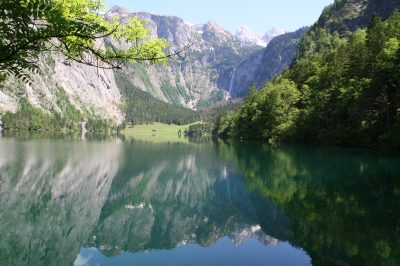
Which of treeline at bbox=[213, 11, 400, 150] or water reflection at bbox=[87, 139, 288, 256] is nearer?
water reflection at bbox=[87, 139, 288, 256]

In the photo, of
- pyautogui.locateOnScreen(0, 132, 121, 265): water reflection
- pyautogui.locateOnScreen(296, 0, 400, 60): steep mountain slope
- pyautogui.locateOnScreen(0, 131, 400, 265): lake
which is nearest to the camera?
pyautogui.locateOnScreen(0, 131, 400, 265): lake

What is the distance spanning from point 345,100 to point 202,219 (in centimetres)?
4591

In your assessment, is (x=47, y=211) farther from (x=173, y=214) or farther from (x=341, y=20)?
(x=341, y=20)

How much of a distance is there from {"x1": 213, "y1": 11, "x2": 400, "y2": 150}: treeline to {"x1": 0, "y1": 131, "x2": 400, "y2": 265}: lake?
906 inches

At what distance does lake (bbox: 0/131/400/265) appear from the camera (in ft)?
36.9

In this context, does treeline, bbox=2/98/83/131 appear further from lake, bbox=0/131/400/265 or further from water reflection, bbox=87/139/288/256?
water reflection, bbox=87/139/288/256

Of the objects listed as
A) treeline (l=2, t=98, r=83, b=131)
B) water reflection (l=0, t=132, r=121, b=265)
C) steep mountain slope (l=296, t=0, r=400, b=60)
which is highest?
steep mountain slope (l=296, t=0, r=400, b=60)

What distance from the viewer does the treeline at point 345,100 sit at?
44594mm

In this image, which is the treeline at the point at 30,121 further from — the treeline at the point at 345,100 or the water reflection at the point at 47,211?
the water reflection at the point at 47,211

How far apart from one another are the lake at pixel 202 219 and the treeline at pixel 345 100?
23.0 metres

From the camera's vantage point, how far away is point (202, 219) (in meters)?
15.9

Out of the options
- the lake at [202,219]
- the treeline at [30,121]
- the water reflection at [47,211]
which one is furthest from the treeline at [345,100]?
the treeline at [30,121]

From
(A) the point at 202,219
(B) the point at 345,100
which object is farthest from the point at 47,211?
(B) the point at 345,100

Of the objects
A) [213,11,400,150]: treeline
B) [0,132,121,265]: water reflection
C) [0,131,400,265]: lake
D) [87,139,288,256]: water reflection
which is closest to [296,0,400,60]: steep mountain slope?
[213,11,400,150]: treeline
